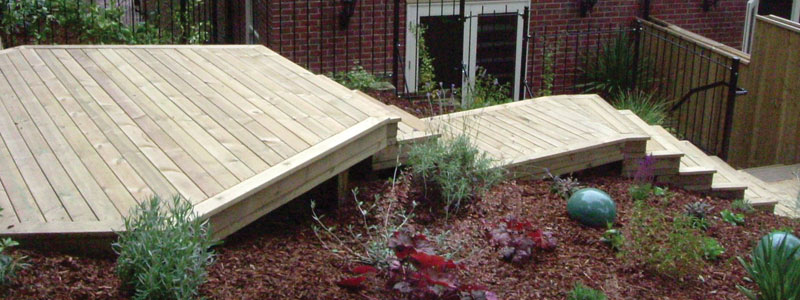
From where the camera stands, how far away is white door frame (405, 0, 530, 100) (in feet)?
34.4

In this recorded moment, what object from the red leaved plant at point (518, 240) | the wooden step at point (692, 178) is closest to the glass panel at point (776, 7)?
the wooden step at point (692, 178)

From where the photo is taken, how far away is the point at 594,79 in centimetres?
1106

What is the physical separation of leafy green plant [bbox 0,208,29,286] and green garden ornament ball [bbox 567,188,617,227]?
2.99m

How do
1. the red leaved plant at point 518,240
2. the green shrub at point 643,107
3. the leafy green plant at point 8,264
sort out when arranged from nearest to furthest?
the leafy green plant at point 8,264
the red leaved plant at point 518,240
the green shrub at point 643,107

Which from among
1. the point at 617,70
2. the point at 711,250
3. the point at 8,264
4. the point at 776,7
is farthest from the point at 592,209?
the point at 776,7

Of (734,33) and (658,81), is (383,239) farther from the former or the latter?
(734,33)

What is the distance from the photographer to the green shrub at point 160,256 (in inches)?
152

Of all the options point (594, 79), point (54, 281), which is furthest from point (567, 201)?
point (594, 79)

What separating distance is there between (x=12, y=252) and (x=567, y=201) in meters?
3.15

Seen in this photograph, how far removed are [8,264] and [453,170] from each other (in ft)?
8.06

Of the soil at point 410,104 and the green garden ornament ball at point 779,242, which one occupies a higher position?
the green garden ornament ball at point 779,242

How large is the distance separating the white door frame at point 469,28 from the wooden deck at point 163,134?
11.6 ft

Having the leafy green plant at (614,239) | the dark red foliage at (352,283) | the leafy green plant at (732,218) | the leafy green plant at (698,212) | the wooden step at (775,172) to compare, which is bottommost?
the wooden step at (775,172)

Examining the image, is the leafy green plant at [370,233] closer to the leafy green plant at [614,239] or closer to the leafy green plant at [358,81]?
the leafy green plant at [614,239]
